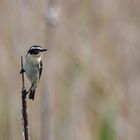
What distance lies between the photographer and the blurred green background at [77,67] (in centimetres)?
266

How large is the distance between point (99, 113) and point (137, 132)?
9.0 inches

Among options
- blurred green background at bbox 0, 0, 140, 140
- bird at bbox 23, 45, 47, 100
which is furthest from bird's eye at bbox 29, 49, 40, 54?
blurred green background at bbox 0, 0, 140, 140

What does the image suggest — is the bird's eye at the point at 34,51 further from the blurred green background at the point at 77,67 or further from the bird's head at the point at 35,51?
the blurred green background at the point at 77,67

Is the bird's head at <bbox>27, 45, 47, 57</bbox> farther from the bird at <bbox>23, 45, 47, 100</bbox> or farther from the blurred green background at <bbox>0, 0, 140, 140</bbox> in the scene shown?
the blurred green background at <bbox>0, 0, 140, 140</bbox>

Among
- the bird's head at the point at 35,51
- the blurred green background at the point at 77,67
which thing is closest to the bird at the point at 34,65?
the bird's head at the point at 35,51

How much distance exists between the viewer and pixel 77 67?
278 cm

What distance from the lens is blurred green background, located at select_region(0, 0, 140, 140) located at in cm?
266

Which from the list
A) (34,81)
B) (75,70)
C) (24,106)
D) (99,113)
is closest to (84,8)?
(75,70)

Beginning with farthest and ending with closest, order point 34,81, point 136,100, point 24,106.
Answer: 1. point 136,100
2. point 34,81
3. point 24,106

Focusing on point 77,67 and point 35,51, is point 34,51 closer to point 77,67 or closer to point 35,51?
point 35,51

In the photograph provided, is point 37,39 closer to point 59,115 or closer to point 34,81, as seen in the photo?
point 59,115

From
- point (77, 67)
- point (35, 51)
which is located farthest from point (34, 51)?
point (77, 67)

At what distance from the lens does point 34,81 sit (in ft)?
4.54

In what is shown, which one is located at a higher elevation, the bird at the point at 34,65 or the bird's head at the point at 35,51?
the bird's head at the point at 35,51
